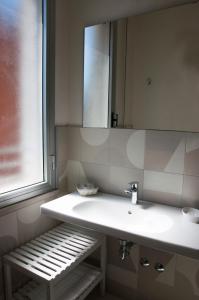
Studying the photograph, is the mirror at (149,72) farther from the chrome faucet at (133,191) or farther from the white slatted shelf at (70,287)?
the white slatted shelf at (70,287)

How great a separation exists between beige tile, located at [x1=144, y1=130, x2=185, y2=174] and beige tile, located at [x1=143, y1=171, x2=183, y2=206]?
0.04 meters

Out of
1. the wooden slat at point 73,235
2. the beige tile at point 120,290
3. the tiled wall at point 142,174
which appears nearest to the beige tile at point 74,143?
the tiled wall at point 142,174

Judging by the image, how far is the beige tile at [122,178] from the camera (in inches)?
60.5

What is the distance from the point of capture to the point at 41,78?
1601mm

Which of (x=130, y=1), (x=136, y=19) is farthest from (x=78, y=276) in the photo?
(x=130, y=1)

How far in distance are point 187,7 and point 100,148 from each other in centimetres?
99

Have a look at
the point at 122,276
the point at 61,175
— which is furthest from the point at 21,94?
the point at 122,276

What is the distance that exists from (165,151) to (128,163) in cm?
26

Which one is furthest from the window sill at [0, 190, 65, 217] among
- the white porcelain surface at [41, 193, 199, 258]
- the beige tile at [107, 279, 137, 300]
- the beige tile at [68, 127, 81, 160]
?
the beige tile at [107, 279, 137, 300]

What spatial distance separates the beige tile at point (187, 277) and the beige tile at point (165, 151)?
548 millimetres

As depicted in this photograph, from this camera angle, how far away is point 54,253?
136 cm

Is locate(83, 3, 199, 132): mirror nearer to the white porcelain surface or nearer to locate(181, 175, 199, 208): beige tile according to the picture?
locate(181, 175, 199, 208): beige tile

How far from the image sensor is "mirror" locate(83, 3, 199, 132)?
1328 millimetres

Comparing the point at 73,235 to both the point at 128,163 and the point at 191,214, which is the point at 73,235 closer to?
the point at 128,163
